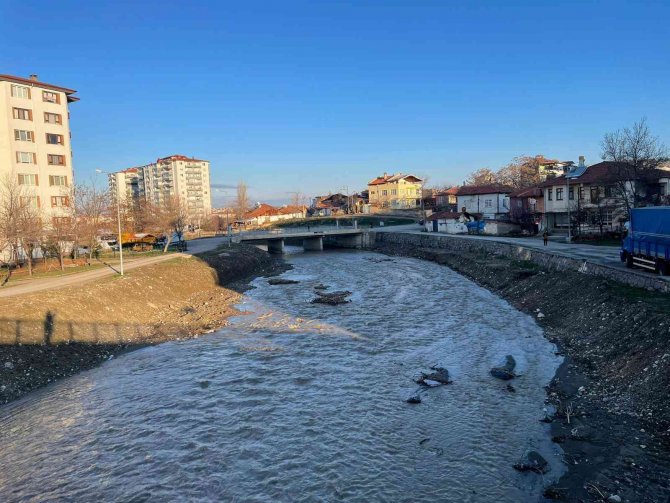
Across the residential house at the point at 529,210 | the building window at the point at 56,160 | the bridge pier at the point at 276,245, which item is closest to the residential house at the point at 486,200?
the residential house at the point at 529,210

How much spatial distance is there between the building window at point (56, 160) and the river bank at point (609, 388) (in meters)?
62.3

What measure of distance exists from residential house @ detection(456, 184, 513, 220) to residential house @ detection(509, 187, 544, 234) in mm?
8880

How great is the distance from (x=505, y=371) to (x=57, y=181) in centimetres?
6426

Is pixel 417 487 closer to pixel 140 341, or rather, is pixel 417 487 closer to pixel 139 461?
pixel 139 461

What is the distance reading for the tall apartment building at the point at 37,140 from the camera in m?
57.3

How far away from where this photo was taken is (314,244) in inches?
3686

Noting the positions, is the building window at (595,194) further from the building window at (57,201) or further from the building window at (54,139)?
the building window at (54,139)

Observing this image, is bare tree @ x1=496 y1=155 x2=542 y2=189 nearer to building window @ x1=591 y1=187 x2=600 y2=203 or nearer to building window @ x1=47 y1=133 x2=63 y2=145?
building window @ x1=591 y1=187 x2=600 y2=203

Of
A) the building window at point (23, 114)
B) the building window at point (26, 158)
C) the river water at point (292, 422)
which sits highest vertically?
Result: the building window at point (23, 114)

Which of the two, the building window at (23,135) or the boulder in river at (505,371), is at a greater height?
the building window at (23,135)

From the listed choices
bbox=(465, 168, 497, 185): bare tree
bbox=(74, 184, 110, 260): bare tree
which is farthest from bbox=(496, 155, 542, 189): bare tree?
bbox=(74, 184, 110, 260): bare tree

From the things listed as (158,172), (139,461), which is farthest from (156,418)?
(158,172)

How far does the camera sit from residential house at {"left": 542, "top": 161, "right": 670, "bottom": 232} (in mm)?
47250

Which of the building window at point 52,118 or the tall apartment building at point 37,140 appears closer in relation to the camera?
the tall apartment building at point 37,140
